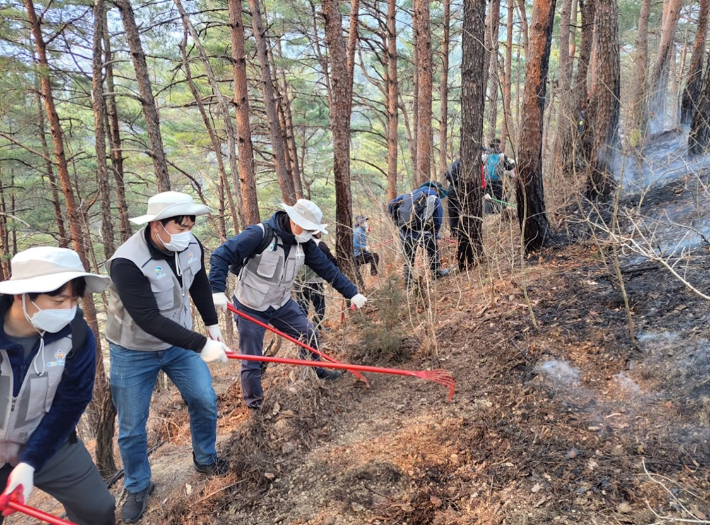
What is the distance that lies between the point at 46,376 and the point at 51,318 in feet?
0.94

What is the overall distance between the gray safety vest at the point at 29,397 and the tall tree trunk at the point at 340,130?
12.0 ft

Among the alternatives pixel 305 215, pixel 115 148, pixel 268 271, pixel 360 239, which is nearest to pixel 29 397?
pixel 268 271

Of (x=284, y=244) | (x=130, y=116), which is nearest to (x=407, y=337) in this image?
(x=284, y=244)

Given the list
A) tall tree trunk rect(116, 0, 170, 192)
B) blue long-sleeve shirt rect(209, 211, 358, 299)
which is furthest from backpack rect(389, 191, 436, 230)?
tall tree trunk rect(116, 0, 170, 192)

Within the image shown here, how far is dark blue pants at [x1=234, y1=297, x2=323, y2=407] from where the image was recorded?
346 centimetres

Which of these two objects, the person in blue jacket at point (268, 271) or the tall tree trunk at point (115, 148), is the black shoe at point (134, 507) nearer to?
the person in blue jacket at point (268, 271)

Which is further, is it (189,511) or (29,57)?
(29,57)

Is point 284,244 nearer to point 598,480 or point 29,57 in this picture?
point 598,480

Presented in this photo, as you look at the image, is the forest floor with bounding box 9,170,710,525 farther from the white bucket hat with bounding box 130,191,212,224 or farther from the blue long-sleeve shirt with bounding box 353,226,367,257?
the blue long-sleeve shirt with bounding box 353,226,367,257

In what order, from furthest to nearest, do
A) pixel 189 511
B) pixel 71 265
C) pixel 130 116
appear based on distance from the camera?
pixel 130 116
pixel 189 511
pixel 71 265

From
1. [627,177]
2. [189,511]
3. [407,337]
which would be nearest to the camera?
[189,511]

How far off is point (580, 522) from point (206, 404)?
7.24 feet

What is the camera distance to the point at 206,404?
272cm

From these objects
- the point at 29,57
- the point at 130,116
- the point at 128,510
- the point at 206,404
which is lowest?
the point at 128,510
